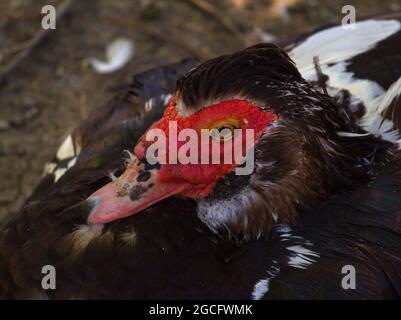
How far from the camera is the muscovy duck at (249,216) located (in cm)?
221

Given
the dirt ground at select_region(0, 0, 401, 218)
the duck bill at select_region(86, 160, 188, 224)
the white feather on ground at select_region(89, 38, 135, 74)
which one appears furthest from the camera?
the white feather on ground at select_region(89, 38, 135, 74)

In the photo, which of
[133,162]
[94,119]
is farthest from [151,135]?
[94,119]

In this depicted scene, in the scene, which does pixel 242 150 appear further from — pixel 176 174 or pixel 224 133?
pixel 176 174

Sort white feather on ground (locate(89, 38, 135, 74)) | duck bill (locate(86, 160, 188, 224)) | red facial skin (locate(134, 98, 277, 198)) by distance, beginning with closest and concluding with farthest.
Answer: red facial skin (locate(134, 98, 277, 198)) < duck bill (locate(86, 160, 188, 224)) < white feather on ground (locate(89, 38, 135, 74))

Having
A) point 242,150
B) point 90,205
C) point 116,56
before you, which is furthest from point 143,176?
point 116,56

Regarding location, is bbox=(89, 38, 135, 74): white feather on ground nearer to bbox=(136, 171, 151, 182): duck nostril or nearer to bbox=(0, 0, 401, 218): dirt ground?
bbox=(0, 0, 401, 218): dirt ground

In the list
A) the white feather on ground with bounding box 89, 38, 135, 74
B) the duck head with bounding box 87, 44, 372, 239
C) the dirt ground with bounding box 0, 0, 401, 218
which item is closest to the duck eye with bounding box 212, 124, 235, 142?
the duck head with bounding box 87, 44, 372, 239

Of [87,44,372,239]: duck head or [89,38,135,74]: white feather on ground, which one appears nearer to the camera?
[87,44,372,239]: duck head

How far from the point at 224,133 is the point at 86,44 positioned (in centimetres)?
231

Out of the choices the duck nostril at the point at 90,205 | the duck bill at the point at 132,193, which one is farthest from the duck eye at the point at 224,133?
the duck nostril at the point at 90,205

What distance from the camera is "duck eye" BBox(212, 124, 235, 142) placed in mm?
2219

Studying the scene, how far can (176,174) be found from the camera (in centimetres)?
228

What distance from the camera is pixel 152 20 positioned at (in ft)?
14.7

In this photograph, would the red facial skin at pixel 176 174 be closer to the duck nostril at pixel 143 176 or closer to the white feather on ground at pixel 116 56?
the duck nostril at pixel 143 176
